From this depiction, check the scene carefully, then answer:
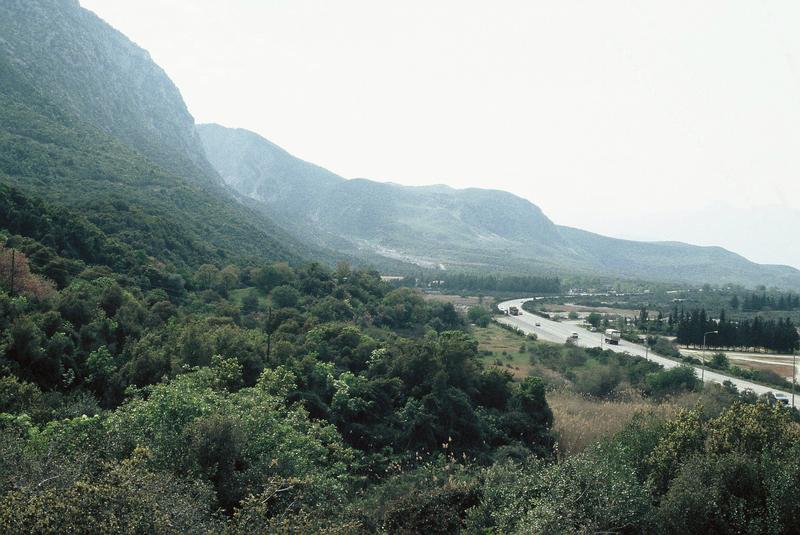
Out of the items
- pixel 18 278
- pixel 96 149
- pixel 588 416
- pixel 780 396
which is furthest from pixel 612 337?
pixel 96 149

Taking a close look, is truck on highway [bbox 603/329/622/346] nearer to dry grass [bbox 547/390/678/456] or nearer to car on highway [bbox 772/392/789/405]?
car on highway [bbox 772/392/789/405]

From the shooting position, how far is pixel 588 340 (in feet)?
202

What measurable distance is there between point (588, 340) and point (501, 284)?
6588 centimetres

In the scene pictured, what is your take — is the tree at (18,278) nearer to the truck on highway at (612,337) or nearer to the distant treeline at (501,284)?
the truck on highway at (612,337)

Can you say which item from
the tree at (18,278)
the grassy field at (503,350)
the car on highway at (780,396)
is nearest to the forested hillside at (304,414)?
the tree at (18,278)

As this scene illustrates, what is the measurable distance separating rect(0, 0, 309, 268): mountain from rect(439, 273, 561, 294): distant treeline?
149ft

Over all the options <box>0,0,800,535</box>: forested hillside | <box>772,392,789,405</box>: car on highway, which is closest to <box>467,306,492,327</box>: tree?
<box>0,0,800,535</box>: forested hillside

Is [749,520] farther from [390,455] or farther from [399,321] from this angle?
[399,321]

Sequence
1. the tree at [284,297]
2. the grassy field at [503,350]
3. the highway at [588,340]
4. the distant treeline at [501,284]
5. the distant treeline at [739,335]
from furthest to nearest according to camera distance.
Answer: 1. the distant treeline at [501,284]
2. the distant treeline at [739,335]
3. the tree at [284,297]
4. the grassy field at [503,350]
5. the highway at [588,340]

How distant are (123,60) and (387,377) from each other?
141976 mm

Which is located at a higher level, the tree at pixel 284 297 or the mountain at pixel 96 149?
the mountain at pixel 96 149

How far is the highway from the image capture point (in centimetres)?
4178

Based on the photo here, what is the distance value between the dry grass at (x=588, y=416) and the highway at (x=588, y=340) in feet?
39.4

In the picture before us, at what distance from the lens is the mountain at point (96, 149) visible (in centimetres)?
5388
